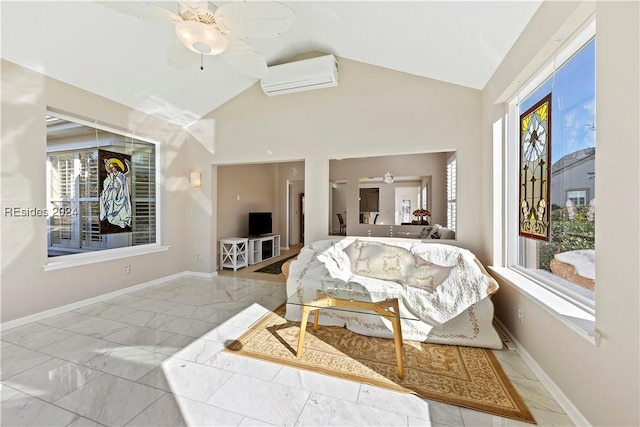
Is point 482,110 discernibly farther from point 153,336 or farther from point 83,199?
point 83,199

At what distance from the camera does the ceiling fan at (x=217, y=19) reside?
1521 millimetres

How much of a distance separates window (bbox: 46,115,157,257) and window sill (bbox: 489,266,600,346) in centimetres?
493

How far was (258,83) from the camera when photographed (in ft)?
13.6

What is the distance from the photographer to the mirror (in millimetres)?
3352

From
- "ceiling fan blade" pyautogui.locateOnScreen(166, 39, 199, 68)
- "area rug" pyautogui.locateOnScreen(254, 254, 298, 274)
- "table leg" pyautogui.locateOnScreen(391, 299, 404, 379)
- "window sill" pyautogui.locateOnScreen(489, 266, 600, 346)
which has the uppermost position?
"ceiling fan blade" pyautogui.locateOnScreen(166, 39, 199, 68)

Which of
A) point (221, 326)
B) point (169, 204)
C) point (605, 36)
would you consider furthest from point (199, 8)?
point (169, 204)

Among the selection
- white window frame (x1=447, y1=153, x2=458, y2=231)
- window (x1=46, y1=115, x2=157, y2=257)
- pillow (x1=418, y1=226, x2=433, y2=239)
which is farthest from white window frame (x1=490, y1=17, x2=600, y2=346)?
window (x1=46, y1=115, x2=157, y2=257)

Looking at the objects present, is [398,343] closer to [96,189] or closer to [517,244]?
[517,244]

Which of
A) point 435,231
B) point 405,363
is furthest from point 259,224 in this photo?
point 405,363

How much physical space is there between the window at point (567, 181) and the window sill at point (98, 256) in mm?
4980

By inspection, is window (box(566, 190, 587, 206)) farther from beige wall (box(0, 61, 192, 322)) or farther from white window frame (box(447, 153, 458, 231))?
beige wall (box(0, 61, 192, 322))

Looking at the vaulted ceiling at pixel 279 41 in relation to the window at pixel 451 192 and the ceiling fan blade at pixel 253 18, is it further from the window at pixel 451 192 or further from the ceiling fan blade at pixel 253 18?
the ceiling fan blade at pixel 253 18

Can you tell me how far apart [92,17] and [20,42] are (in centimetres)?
73

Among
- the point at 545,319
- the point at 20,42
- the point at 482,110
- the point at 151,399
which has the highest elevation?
the point at 20,42
